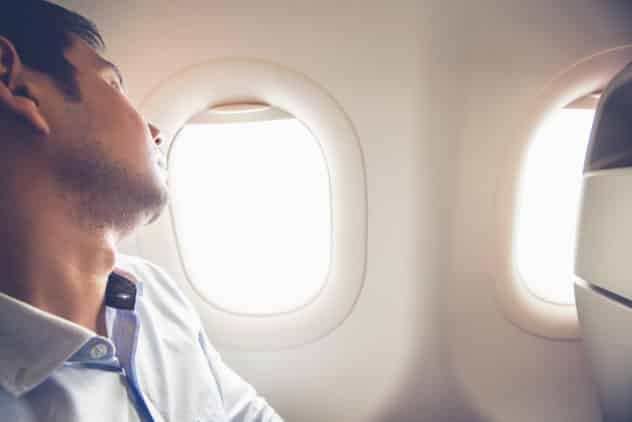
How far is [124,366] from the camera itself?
2.80ft

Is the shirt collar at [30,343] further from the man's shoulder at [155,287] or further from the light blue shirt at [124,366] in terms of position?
the man's shoulder at [155,287]

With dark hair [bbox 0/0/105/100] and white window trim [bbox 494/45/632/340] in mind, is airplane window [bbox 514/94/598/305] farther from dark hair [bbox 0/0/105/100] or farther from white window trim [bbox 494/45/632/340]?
dark hair [bbox 0/0/105/100]

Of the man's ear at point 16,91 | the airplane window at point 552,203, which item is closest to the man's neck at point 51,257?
the man's ear at point 16,91

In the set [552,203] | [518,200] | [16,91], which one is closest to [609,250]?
[518,200]

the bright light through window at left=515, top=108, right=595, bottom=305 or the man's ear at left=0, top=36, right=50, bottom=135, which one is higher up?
the man's ear at left=0, top=36, right=50, bottom=135

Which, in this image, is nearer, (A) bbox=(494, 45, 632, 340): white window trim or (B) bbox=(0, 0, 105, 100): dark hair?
(B) bbox=(0, 0, 105, 100): dark hair

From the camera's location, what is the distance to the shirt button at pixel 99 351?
0.77 meters

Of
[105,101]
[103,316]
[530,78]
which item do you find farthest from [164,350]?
[530,78]

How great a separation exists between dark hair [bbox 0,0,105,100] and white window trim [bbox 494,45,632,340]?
1156 millimetres

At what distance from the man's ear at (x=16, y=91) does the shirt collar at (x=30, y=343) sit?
12.6 inches

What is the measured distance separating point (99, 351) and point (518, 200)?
3.89 ft

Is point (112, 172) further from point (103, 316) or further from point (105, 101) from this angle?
point (103, 316)

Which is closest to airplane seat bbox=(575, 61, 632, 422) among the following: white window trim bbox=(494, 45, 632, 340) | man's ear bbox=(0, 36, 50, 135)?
white window trim bbox=(494, 45, 632, 340)

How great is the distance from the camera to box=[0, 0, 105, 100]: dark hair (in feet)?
2.56
